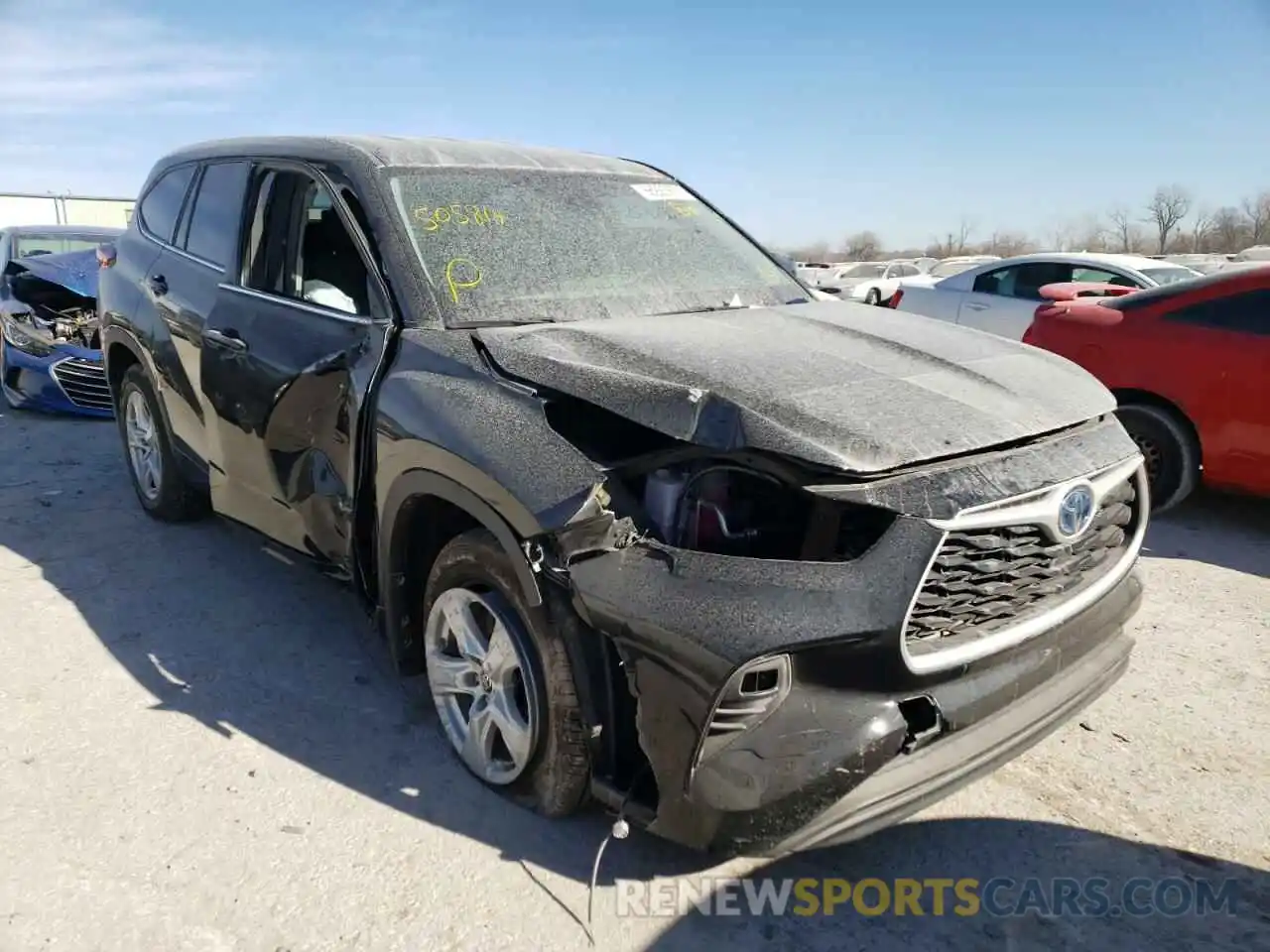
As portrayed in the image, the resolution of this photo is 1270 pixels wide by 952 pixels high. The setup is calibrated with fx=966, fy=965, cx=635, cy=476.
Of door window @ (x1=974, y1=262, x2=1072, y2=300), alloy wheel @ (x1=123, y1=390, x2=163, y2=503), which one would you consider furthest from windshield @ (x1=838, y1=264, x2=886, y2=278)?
alloy wheel @ (x1=123, y1=390, x2=163, y2=503)

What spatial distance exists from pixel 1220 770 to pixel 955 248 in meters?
87.0

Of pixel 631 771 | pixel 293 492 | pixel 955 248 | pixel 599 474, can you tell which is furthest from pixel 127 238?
pixel 955 248

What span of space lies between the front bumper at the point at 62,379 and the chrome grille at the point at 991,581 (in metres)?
7.73

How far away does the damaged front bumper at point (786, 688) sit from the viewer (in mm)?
2156

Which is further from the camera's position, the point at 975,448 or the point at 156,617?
the point at 156,617

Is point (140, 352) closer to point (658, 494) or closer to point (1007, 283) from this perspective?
point (658, 494)

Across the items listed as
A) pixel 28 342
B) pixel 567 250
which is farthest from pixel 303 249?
pixel 28 342

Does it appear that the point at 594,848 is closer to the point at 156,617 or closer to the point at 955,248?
the point at 156,617

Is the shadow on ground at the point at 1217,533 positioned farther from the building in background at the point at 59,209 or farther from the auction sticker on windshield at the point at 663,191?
the building in background at the point at 59,209

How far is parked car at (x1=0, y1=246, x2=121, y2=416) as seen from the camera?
7.97m

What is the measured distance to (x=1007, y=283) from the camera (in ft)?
34.9

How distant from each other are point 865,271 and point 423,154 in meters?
26.6

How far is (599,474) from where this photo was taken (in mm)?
2441

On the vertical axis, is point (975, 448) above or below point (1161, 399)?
above
